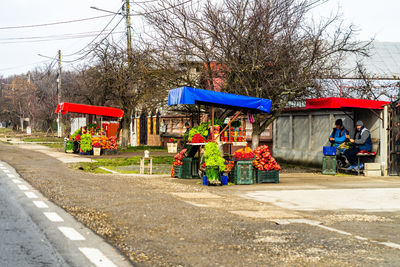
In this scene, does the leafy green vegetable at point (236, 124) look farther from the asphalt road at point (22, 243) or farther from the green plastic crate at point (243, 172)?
the asphalt road at point (22, 243)

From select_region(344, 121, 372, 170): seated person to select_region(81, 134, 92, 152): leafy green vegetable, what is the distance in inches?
644

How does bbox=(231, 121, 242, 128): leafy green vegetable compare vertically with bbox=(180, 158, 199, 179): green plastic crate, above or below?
above

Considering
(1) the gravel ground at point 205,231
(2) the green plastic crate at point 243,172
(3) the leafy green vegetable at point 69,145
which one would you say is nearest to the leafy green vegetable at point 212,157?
(2) the green plastic crate at point 243,172

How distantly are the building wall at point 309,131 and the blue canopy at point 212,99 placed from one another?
5.03 metres

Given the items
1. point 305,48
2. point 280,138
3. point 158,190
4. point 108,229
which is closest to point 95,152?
point 280,138

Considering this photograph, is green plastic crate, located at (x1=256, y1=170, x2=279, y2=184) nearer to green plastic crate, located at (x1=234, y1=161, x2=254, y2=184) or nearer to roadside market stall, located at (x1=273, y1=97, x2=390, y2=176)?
green plastic crate, located at (x1=234, y1=161, x2=254, y2=184)

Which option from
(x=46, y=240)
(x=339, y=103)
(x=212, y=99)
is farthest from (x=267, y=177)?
(x=46, y=240)

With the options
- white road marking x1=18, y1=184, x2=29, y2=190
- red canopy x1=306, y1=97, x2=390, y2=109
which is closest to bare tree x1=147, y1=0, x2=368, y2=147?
red canopy x1=306, y1=97, x2=390, y2=109

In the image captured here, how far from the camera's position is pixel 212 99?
15.2m

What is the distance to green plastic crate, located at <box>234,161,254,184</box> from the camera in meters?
15.3

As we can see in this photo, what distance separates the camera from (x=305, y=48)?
19734mm

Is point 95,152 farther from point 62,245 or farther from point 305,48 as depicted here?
point 62,245

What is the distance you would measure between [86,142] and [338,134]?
52.6 feet

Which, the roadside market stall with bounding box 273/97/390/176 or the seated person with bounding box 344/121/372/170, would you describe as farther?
the seated person with bounding box 344/121/372/170
